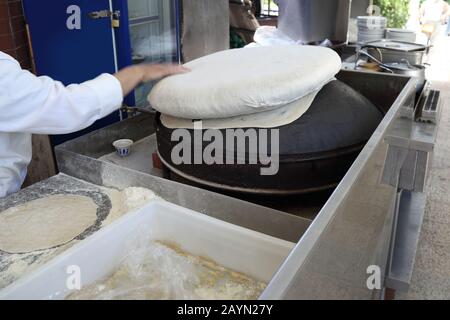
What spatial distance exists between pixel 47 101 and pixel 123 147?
23.1 inches

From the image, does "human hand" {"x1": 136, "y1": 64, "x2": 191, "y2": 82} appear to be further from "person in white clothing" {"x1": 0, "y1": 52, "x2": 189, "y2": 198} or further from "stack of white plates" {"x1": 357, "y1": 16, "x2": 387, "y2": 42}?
"stack of white plates" {"x1": 357, "y1": 16, "x2": 387, "y2": 42}

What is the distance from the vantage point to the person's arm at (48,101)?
122 centimetres

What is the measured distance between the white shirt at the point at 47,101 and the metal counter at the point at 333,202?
25 cm

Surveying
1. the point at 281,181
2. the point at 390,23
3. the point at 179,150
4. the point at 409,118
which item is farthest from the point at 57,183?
the point at 390,23

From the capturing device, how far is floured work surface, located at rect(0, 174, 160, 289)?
1.20m

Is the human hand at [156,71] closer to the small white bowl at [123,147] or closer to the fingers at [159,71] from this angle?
the fingers at [159,71]

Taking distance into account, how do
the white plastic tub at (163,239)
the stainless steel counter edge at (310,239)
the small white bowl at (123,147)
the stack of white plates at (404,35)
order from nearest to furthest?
the stainless steel counter edge at (310,239) → the white plastic tub at (163,239) → the small white bowl at (123,147) → the stack of white plates at (404,35)

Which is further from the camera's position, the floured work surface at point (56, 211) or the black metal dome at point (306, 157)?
the black metal dome at point (306, 157)

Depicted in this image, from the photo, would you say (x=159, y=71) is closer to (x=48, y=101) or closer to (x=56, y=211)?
(x=48, y=101)

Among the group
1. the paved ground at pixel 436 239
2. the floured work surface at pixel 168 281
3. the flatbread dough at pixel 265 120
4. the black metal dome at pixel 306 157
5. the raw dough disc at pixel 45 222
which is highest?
the flatbread dough at pixel 265 120

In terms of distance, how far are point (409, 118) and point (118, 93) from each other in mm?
1346

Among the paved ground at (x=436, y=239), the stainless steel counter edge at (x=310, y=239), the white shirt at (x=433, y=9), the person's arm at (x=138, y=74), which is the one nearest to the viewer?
the stainless steel counter edge at (x=310, y=239)

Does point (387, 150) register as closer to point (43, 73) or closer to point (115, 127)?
point (115, 127)

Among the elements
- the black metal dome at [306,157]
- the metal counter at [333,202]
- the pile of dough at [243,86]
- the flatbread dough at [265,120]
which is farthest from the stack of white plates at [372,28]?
the flatbread dough at [265,120]
